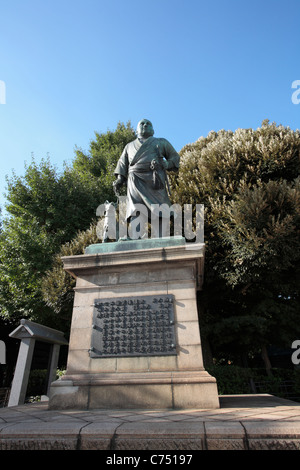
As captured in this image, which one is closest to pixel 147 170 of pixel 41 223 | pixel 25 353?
pixel 25 353

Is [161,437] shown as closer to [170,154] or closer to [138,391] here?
[138,391]

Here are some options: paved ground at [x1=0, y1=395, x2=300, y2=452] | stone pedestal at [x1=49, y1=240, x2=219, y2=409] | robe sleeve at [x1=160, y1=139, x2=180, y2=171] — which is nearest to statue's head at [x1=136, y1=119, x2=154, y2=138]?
robe sleeve at [x1=160, y1=139, x2=180, y2=171]

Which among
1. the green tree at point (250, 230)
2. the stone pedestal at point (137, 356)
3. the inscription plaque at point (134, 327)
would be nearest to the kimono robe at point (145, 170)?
the stone pedestal at point (137, 356)

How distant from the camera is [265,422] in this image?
2756 millimetres

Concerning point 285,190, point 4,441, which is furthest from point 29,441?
point 285,190

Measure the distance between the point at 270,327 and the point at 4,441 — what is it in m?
11.8

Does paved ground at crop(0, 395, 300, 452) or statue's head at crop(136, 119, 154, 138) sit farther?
statue's head at crop(136, 119, 154, 138)

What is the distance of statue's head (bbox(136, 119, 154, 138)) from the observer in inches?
281

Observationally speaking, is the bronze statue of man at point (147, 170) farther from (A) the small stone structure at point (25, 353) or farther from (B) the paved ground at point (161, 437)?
(A) the small stone structure at point (25, 353)

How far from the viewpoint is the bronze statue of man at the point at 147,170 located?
6484mm

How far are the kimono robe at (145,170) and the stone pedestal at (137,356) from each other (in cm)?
121

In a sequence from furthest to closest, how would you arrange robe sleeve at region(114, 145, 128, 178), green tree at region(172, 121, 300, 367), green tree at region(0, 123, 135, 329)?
green tree at region(0, 123, 135, 329) < green tree at region(172, 121, 300, 367) < robe sleeve at region(114, 145, 128, 178)

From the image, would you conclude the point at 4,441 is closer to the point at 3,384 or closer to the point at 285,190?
the point at 285,190

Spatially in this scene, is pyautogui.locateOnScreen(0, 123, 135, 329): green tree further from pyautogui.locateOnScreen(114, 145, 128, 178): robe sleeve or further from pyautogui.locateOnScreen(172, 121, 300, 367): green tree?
pyautogui.locateOnScreen(114, 145, 128, 178): robe sleeve
